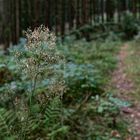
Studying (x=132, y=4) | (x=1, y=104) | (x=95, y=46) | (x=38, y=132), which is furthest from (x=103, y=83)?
(x=132, y=4)

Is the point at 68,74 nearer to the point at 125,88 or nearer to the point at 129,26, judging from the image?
the point at 125,88

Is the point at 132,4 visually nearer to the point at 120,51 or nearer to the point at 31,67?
the point at 120,51

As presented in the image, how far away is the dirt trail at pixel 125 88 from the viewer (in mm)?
5942

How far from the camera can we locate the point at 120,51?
37.1 ft

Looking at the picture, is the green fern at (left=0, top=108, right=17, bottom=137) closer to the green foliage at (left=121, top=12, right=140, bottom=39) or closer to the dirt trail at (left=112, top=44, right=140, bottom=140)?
the dirt trail at (left=112, top=44, right=140, bottom=140)

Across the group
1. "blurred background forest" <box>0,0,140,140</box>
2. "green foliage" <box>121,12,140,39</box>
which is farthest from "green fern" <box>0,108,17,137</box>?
"green foliage" <box>121,12,140,39</box>

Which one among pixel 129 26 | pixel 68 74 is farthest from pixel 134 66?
pixel 129 26

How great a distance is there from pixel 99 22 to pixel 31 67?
12.1 metres

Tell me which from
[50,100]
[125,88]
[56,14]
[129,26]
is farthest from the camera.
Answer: [129,26]

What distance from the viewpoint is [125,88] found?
753 centimetres

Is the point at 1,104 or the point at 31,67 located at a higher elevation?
the point at 31,67

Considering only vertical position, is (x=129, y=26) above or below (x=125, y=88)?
above

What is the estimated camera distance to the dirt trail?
5.94 metres

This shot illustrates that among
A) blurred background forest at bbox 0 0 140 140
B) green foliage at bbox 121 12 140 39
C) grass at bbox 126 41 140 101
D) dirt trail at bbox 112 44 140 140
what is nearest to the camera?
blurred background forest at bbox 0 0 140 140
